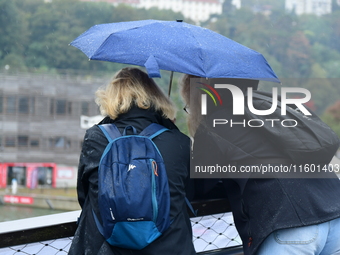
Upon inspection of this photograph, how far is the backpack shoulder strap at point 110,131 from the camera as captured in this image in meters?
1.04

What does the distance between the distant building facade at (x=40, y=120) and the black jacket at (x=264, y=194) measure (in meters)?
35.5

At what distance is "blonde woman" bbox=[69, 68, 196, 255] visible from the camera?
1.04 meters

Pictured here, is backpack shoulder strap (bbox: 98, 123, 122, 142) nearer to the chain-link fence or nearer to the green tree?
the chain-link fence

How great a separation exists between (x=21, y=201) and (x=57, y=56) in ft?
53.6

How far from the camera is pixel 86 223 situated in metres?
1.06

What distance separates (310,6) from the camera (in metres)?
58.5

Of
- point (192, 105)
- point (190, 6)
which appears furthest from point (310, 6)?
point (192, 105)

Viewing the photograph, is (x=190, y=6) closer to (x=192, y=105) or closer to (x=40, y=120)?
(x=40, y=120)

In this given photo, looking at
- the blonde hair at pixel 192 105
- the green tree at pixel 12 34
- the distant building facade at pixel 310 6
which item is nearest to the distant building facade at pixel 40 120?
the green tree at pixel 12 34

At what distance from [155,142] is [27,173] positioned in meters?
36.7

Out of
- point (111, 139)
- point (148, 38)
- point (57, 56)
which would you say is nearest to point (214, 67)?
point (148, 38)

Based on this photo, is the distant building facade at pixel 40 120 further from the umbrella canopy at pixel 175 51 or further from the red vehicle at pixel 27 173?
the umbrella canopy at pixel 175 51

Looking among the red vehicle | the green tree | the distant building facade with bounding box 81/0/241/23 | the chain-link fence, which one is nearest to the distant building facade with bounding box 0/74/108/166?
the red vehicle

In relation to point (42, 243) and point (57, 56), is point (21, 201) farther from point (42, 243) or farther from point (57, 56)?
point (42, 243)
